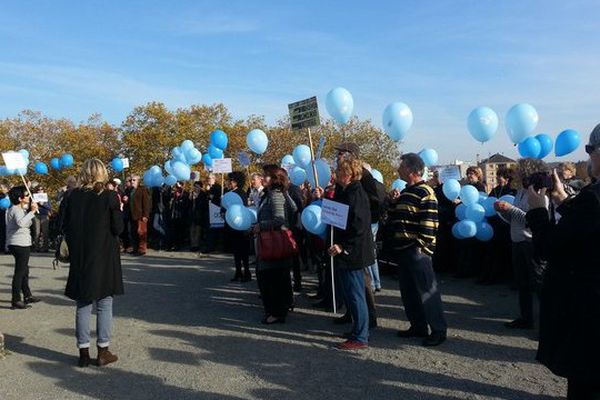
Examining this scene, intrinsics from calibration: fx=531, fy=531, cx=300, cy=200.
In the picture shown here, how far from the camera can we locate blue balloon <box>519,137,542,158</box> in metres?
7.52

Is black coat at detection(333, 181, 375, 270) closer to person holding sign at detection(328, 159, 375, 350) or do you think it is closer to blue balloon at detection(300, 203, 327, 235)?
person holding sign at detection(328, 159, 375, 350)

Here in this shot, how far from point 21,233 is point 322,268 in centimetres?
424

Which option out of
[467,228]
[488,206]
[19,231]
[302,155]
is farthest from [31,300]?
[488,206]

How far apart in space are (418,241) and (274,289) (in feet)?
6.41

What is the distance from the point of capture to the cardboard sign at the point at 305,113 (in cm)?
786

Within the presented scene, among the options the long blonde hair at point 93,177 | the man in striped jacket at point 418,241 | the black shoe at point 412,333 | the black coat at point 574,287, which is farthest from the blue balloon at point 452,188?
the black coat at point 574,287

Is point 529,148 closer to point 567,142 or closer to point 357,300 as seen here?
point 567,142

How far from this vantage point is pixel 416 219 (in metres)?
5.35

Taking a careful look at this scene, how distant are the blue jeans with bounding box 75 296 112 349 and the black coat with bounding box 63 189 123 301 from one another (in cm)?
13

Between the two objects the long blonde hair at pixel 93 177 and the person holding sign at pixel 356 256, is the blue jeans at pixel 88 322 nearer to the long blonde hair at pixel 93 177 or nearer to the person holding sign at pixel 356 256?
the long blonde hair at pixel 93 177

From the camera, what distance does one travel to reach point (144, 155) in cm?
3011

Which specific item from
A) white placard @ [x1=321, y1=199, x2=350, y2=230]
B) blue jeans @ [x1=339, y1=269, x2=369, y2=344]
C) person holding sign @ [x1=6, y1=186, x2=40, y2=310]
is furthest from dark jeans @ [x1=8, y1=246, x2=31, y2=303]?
blue jeans @ [x1=339, y1=269, x2=369, y2=344]

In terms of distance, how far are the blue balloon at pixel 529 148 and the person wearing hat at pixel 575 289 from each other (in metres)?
5.11

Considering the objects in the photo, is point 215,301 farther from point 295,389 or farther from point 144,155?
point 144,155
